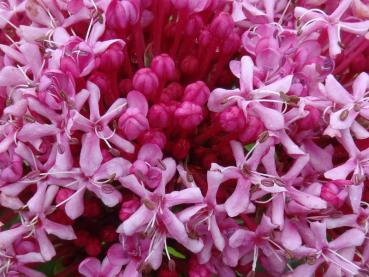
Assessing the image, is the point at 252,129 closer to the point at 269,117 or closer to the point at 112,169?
the point at 269,117

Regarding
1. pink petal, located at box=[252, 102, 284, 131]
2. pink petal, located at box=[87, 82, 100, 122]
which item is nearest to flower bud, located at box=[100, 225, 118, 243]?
pink petal, located at box=[87, 82, 100, 122]

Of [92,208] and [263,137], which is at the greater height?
[263,137]

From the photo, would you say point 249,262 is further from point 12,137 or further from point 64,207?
point 12,137

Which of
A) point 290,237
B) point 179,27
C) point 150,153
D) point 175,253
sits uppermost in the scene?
point 179,27

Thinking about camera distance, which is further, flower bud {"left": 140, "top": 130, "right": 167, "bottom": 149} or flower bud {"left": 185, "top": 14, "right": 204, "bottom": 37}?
flower bud {"left": 185, "top": 14, "right": 204, "bottom": 37}

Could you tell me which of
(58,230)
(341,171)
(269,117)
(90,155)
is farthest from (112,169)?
(341,171)

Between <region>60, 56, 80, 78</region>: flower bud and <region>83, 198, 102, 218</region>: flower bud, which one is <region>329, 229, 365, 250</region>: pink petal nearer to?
<region>83, 198, 102, 218</region>: flower bud

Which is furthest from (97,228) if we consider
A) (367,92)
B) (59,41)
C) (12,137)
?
(367,92)
